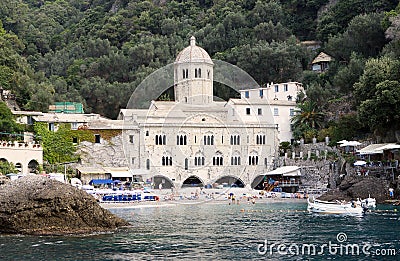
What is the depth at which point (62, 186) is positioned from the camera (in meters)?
29.2

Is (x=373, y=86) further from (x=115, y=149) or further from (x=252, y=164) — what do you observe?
(x=115, y=149)

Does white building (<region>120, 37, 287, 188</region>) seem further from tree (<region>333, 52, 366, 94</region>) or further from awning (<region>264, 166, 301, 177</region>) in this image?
tree (<region>333, 52, 366, 94</region>)

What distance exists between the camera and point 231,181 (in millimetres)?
63469

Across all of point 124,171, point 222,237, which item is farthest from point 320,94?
point 222,237

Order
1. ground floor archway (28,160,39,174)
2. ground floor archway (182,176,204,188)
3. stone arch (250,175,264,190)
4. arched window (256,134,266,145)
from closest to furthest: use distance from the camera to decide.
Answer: ground floor archway (28,160,39,174) < ground floor archway (182,176,204,188) < stone arch (250,175,264,190) < arched window (256,134,266,145)

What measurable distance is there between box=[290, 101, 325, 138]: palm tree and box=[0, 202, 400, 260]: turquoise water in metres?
22.7

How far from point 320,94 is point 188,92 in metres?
12.8

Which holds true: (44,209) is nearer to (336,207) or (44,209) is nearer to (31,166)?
(336,207)

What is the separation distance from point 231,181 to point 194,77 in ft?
35.2

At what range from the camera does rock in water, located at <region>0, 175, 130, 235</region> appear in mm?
28328

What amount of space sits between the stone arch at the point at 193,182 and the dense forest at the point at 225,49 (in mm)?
10511

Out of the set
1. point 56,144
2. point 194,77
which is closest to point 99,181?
point 56,144
